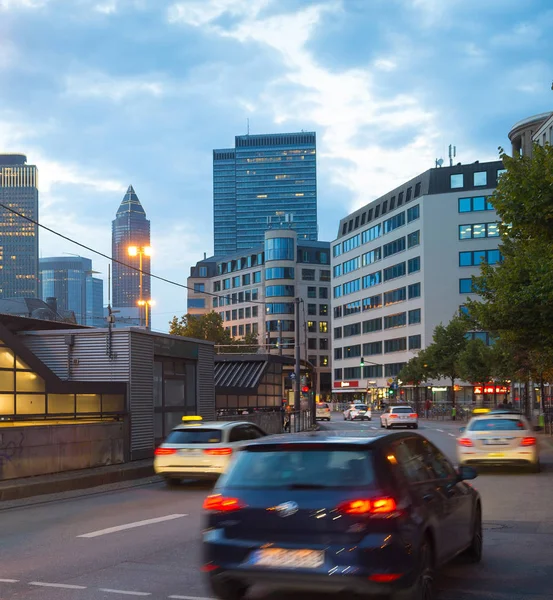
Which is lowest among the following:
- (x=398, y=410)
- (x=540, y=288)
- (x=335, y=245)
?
(x=398, y=410)

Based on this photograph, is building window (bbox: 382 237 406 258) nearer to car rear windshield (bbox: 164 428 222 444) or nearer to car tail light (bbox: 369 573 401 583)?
car rear windshield (bbox: 164 428 222 444)

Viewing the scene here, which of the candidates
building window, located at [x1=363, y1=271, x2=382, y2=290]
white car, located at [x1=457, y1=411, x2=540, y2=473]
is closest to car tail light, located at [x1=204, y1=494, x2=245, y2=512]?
white car, located at [x1=457, y1=411, x2=540, y2=473]

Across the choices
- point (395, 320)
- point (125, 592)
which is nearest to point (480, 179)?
point (395, 320)

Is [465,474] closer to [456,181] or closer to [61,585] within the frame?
[61,585]

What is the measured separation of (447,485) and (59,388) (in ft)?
51.4

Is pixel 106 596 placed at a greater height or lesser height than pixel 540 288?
lesser

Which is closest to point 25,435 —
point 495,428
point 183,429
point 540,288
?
point 183,429

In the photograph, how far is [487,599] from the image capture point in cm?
768

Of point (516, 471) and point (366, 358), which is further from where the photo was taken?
point (366, 358)

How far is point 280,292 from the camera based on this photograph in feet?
442

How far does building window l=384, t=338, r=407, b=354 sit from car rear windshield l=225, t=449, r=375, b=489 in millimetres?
95288

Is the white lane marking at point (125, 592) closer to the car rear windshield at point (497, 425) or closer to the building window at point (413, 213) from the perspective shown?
the car rear windshield at point (497, 425)

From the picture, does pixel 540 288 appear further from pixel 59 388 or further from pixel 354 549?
pixel 354 549

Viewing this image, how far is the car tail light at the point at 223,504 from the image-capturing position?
700 cm
